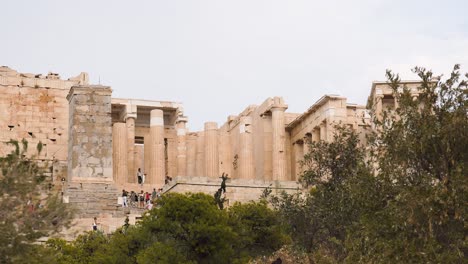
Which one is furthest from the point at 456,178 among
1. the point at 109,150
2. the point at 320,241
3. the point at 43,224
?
the point at 109,150

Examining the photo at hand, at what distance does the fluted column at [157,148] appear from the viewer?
171 feet

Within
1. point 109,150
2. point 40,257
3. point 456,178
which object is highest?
point 109,150

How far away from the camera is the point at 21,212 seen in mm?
18359

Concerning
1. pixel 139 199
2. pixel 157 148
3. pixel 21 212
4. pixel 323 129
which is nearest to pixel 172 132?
pixel 157 148

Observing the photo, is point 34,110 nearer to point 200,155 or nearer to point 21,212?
point 200,155

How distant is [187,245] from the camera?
92.1 ft

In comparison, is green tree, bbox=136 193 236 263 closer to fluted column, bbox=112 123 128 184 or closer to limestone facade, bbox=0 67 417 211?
limestone facade, bbox=0 67 417 211

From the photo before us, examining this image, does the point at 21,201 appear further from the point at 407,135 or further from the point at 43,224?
the point at 407,135

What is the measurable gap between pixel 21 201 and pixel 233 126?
3790 centimetres

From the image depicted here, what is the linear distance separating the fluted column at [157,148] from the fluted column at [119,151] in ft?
4.17

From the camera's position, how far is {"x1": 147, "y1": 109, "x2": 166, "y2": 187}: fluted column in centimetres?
5203

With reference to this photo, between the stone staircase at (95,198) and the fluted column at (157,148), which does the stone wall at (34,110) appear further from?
the stone staircase at (95,198)

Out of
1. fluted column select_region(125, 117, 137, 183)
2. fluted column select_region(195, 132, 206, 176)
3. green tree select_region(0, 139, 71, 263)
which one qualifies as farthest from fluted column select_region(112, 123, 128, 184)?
green tree select_region(0, 139, 71, 263)

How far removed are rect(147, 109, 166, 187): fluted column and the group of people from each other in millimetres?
7678
